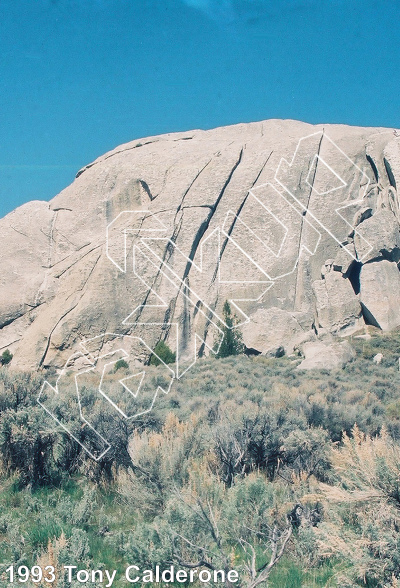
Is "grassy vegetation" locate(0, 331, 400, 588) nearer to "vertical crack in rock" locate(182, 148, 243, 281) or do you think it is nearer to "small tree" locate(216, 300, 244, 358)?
"small tree" locate(216, 300, 244, 358)

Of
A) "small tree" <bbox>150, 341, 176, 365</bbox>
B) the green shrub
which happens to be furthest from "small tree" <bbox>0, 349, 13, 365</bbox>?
"small tree" <bbox>150, 341, 176, 365</bbox>

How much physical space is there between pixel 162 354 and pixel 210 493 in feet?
68.1

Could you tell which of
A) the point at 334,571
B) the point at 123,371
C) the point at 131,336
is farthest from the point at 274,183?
→ the point at 334,571

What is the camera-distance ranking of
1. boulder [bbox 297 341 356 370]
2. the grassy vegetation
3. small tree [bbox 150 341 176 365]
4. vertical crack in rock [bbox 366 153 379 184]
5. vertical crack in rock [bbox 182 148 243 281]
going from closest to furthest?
1. the grassy vegetation
2. boulder [bbox 297 341 356 370]
3. small tree [bbox 150 341 176 365]
4. vertical crack in rock [bbox 182 148 243 281]
5. vertical crack in rock [bbox 366 153 379 184]

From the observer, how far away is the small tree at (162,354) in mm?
24984

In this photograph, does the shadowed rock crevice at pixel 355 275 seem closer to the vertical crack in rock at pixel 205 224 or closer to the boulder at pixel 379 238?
the boulder at pixel 379 238

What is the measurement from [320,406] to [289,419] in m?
1.19

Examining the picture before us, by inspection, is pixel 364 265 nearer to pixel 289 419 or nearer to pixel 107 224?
pixel 107 224

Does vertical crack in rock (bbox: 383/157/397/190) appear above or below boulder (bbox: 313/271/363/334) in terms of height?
above

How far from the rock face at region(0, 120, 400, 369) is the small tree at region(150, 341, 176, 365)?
0.84 metres

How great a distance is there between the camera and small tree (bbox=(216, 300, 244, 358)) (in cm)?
2475

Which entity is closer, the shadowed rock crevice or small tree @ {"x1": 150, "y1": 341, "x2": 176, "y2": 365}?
small tree @ {"x1": 150, "y1": 341, "x2": 176, "y2": 365}

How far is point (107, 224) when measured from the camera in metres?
31.5

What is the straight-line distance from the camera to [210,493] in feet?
15.2
